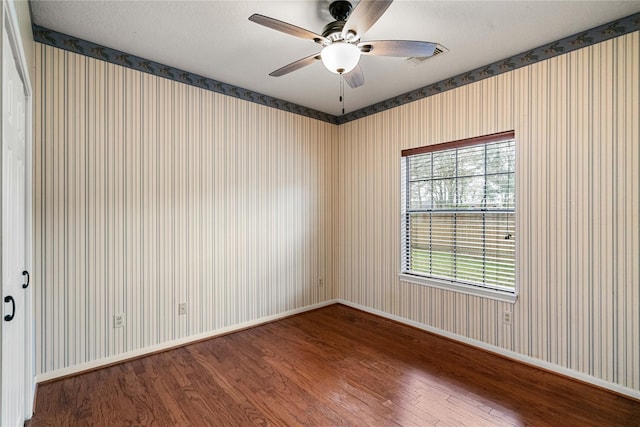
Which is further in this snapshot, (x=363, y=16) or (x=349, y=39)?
(x=349, y=39)

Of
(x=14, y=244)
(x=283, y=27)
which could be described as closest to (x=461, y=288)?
(x=283, y=27)

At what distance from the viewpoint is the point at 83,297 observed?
250cm

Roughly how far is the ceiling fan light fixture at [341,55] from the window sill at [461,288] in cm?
232

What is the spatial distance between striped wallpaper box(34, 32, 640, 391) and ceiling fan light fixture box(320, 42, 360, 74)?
1.72 m

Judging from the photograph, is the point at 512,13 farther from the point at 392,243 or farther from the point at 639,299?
the point at 392,243

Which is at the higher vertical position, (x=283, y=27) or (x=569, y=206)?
(x=283, y=27)

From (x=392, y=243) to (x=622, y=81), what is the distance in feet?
7.72

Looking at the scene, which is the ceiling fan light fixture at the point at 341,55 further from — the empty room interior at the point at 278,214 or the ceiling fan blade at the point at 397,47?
the ceiling fan blade at the point at 397,47

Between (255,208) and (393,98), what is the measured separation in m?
2.06

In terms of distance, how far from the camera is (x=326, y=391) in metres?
2.26

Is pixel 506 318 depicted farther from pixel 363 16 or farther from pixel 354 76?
pixel 363 16

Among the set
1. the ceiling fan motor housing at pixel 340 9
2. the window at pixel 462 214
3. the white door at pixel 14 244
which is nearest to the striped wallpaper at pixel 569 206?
the window at pixel 462 214

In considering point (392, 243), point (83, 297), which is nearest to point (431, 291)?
point (392, 243)

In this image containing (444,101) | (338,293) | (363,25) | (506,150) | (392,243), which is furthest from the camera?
(338,293)
